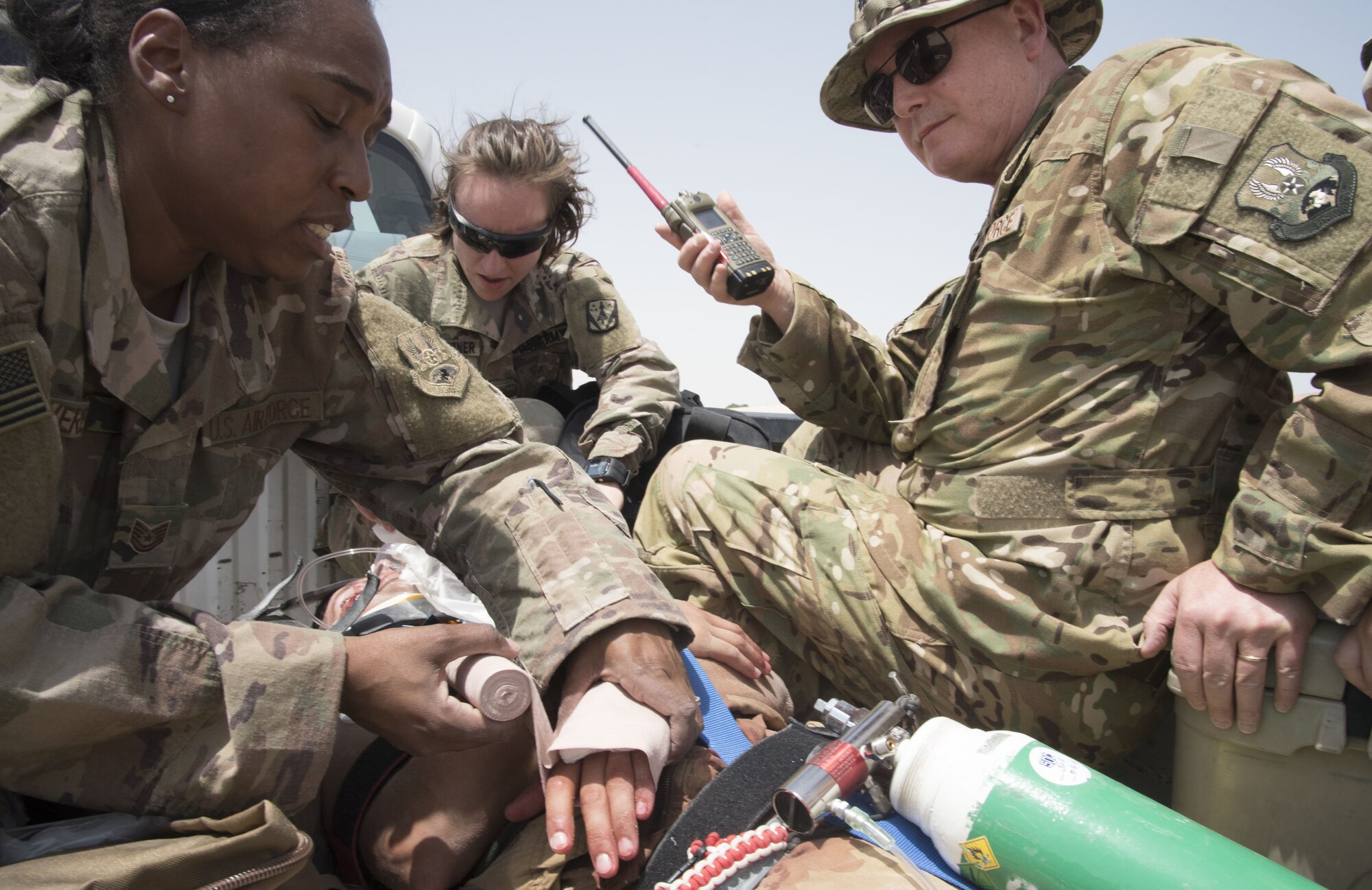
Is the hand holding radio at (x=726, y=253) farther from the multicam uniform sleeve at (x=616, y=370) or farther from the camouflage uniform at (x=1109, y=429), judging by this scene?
the multicam uniform sleeve at (x=616, y=370)

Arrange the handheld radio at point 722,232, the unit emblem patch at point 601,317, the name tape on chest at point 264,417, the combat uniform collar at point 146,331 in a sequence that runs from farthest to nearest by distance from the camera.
→ 1. the unit emblem patch at point 601,317
2. the handheld radio at point 722,232
3. the name tape on chest at point 264,417
4. the combat uniform collar at point 146,331

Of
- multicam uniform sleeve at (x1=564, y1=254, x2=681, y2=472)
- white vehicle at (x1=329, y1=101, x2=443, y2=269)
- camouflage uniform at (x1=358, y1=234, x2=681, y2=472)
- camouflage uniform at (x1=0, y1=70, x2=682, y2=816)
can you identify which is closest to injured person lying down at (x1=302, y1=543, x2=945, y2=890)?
camouflage uniform at (x1=0, y1=70, x2=682, y2=816)

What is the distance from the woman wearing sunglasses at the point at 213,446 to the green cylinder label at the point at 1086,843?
399 mm

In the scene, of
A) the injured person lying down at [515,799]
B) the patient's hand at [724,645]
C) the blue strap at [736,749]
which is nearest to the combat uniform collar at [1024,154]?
the patient's hand at [724,645]

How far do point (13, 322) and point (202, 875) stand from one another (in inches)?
25.1

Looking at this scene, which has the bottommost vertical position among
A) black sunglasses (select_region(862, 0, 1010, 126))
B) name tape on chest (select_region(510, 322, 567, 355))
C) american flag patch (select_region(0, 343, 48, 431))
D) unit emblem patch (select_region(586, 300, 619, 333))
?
name tape on chest (select_region(510, 322, 567, 355))

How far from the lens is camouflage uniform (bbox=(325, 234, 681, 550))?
3088 mm

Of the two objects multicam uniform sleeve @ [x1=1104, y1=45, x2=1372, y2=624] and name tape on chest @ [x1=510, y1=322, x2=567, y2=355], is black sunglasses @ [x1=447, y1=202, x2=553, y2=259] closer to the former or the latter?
name tape on chest @ [x1=510, y1=322, x2=567, y2=355]

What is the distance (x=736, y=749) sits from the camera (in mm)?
1338

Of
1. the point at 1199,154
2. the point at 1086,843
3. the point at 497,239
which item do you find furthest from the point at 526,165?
the point at 1086,843

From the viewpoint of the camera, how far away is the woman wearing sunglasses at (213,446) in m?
1.01

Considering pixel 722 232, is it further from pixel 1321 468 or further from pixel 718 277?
pixel 1321 468

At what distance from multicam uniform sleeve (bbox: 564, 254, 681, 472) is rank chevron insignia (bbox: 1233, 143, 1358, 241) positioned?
1.88m

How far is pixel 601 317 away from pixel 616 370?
0.23m
